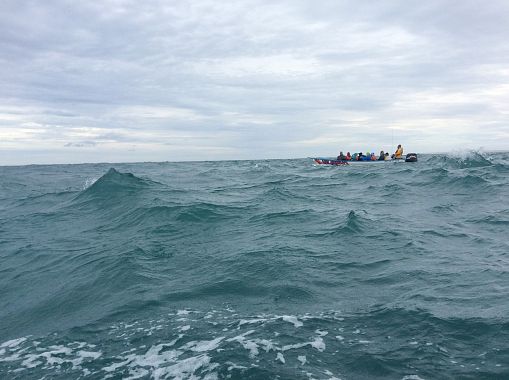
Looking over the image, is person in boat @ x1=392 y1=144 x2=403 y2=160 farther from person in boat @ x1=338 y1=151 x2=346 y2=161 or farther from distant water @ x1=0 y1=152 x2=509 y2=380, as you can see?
distant water @ x1=0 y1=152 x2=509 y2=380

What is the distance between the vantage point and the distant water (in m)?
5.96

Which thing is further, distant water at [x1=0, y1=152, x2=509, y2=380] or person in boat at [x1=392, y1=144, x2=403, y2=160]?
person in boat at [x1=392, y1=144, x2=403, y2=160]

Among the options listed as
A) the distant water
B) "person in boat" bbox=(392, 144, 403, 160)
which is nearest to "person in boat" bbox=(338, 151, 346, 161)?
"person in boat" bbox=(392, 144, 403, 160)

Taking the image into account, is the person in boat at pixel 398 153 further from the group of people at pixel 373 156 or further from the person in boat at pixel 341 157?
the person in boat at pixel 341 157

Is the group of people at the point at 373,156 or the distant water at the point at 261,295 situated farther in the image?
the group of people at the point at 373,156

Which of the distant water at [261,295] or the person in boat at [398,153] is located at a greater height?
the person in boat at [398,153]

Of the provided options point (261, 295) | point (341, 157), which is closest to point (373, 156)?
point (341, 157)

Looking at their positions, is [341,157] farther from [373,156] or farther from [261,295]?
[261,295]

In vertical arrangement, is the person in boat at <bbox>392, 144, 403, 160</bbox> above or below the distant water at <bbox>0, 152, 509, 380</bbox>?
above

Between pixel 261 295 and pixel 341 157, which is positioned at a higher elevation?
pixel 341 157

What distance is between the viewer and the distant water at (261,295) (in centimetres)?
596

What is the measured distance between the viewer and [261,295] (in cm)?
877

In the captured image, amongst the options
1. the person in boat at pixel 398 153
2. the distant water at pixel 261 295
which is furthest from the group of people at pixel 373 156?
the distant water at pixel 261 295

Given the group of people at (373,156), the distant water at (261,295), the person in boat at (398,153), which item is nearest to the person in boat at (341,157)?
the group of people at (373,156)
